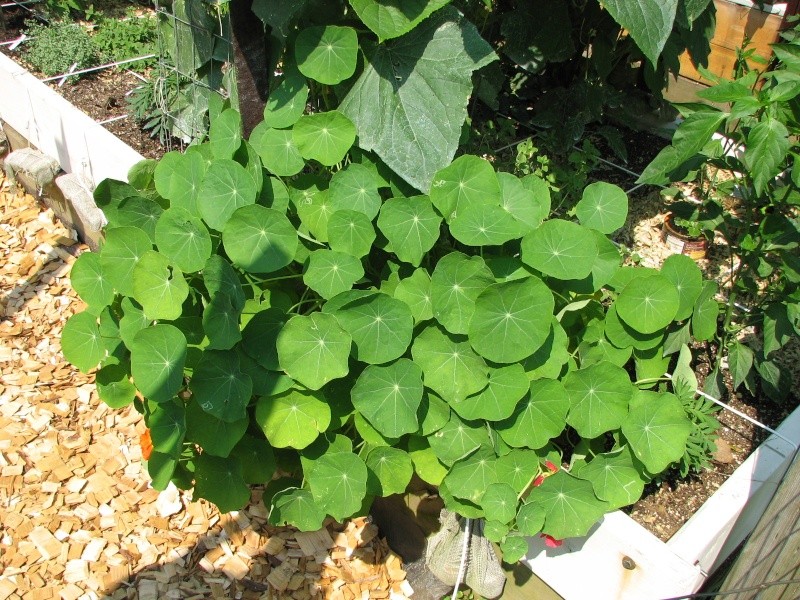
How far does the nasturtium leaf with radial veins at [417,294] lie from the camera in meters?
1.82

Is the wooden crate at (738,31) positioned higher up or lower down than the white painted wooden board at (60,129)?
higher up

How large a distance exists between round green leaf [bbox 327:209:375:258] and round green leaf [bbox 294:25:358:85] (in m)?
0.31

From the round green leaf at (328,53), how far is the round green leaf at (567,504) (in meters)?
1.06

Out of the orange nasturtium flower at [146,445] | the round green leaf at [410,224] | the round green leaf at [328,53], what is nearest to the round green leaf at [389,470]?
the round green leaf at [410,224]

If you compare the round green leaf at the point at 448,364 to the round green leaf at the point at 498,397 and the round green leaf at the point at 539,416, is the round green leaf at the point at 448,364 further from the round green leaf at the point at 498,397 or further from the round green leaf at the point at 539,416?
the round green leaf at the point at 539,416

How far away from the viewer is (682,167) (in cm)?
215

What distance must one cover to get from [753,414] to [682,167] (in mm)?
810

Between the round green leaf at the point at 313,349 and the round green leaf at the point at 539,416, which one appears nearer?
the round green leaf at the point at 313,349

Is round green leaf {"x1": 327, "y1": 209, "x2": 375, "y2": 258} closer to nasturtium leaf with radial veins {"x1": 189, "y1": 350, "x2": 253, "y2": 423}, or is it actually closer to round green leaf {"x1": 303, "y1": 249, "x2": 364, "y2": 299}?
round green leaf {"x1": 303, "y1": 249, "x2": 364, "y2": 299}

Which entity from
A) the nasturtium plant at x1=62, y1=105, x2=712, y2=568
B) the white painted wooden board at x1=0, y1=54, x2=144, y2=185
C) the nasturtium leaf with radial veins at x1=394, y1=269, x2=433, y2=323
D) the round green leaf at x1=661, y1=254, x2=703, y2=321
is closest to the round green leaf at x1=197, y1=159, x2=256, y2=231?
the nasturtium plant at x1=62, y1=105, x2=712, y2=568

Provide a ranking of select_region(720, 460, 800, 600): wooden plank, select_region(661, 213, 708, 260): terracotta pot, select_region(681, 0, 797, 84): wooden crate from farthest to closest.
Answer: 1. select_region(681, 0, 797, 84): wooden crate
2. select_region(661, 213, 708, 260): terracotta pot
3. select_region(720, 460, 800, 600): wooden plank

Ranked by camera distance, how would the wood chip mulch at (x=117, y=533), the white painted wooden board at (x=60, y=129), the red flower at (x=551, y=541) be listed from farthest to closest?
the white painted wooden board at (x=60, y=129) < the wood chip mulch at (x=117, y=533) < the red flower at (x=551, y=541)

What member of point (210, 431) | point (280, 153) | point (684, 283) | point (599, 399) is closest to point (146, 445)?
point (210, 431)

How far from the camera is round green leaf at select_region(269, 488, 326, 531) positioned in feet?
6.20
